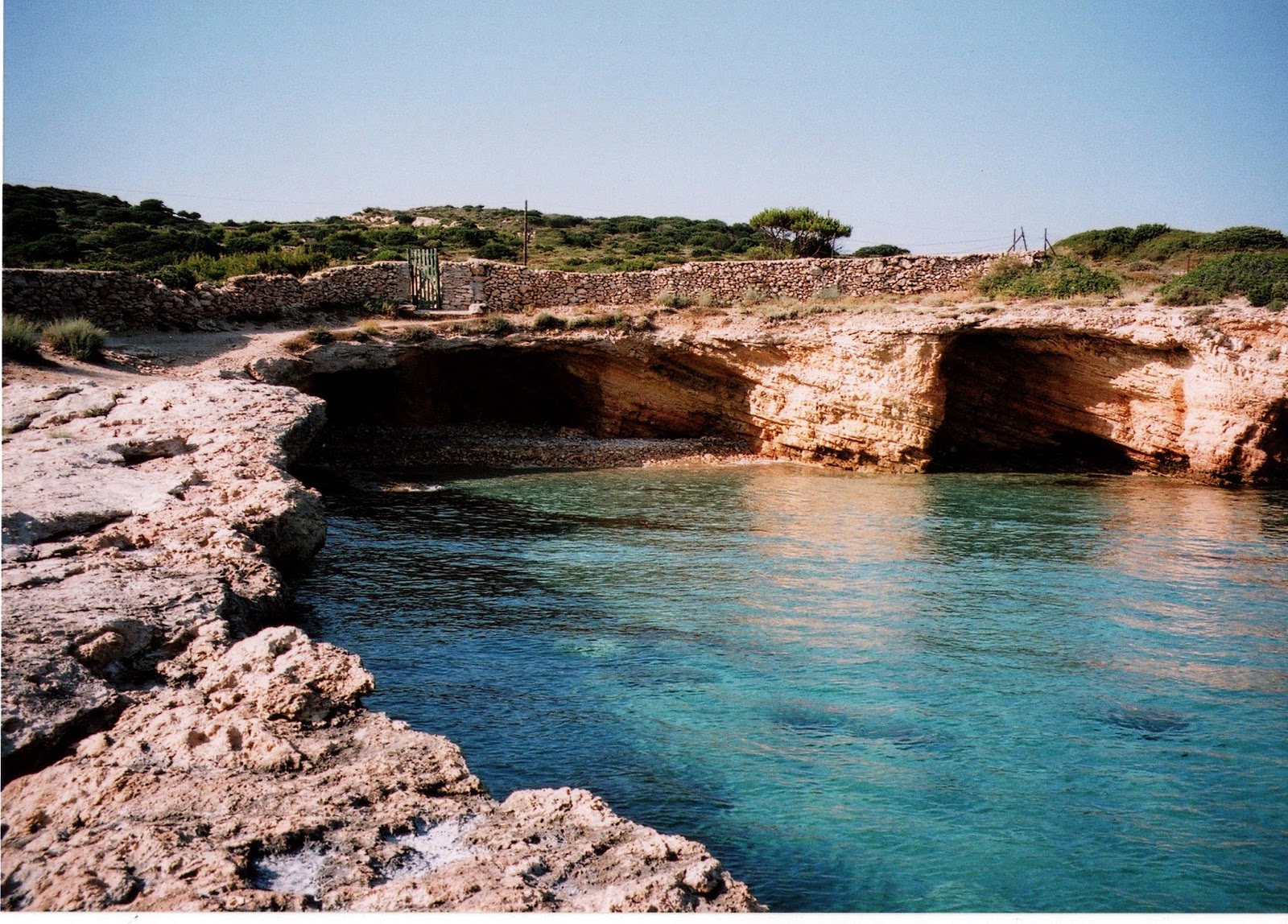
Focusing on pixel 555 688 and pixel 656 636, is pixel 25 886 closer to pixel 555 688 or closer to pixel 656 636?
pixel 555 688

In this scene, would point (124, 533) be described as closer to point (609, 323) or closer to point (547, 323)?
point (547, 323)

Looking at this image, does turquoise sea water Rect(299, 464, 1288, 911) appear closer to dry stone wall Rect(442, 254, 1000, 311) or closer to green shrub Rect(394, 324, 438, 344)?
green shrub Rect(394, 324, 438, 344)

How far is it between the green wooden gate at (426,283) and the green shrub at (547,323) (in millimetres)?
3807

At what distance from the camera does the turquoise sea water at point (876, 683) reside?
5.91 meters

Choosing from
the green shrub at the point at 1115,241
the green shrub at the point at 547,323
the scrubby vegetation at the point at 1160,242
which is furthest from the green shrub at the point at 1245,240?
the green shrub at the point at 547,323

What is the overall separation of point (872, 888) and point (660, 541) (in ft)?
30.4

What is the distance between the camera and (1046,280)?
78.6ft

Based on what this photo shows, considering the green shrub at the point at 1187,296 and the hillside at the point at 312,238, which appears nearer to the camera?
the green shrub at the point at 1187,296

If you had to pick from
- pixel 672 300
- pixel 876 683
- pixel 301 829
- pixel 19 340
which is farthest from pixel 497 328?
pixel 301 829

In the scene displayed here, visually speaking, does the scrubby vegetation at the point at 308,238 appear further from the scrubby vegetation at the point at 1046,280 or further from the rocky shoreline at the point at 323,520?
the scrubby vegetation at the point at 1046,280

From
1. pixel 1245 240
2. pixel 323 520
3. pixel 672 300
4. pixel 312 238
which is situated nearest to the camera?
pixel 323 520

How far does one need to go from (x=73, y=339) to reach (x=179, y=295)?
4719 millimetres

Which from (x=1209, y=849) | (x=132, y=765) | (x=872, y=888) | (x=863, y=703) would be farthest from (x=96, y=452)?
(x=1209, y=849)

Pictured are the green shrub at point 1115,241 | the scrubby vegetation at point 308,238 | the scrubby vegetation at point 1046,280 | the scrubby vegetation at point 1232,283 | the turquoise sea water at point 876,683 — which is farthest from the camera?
the green shrub at point 1115,241
